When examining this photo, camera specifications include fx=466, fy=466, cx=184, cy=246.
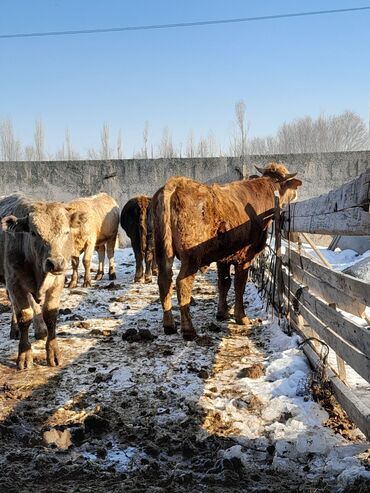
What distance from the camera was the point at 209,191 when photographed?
6.31 metres

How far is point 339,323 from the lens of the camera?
3.62 m

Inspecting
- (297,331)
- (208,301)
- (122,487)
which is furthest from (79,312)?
(122,487)

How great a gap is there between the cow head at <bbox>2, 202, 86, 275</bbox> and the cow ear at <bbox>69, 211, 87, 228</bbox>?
0.34 ft

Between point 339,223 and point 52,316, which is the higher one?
point 339,223

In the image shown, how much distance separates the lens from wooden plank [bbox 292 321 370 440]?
9.61 ft

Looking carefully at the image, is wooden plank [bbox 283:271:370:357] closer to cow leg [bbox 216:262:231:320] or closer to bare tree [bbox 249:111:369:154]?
cow leg [bbox 216:262:231:320]

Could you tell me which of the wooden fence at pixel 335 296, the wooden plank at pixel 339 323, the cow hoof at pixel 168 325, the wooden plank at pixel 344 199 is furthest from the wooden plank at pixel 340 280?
→ the cow hoof at pixel 168 325

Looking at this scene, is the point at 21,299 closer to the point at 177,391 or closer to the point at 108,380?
the point at 108,380

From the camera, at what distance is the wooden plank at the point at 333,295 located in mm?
3611

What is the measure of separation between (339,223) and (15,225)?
3212 millimetres

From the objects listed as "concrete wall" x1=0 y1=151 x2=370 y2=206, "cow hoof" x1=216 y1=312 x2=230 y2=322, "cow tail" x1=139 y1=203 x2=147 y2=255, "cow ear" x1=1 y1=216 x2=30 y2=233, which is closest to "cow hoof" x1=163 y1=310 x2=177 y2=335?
"cow hoof" x1=216 y1=312 x2=230 y2=322

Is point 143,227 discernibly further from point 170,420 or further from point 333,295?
point 170,420

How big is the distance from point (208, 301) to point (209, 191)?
2.66 m

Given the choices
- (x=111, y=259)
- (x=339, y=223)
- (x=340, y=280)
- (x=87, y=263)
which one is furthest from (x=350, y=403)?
(x=111, y=259)
